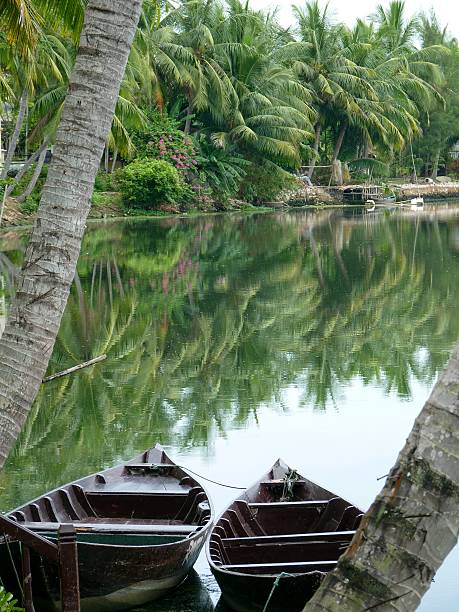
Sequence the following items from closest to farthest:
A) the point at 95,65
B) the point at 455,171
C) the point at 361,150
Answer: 1. the point at 95,65
2. the point at 361,150
3. the point at 455,171

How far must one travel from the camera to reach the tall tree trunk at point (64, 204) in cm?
490

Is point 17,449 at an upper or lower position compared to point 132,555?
lower

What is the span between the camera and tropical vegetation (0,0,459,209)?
35.2 m

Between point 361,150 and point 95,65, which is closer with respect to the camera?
point 95,65

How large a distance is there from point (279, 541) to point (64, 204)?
2980 mm

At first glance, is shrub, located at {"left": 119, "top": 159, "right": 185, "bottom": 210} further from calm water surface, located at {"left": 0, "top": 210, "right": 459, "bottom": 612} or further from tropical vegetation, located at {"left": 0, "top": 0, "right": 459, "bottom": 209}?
calm water surface, located at {"left": 0, "top": 210, "right": 459, "bottom": 612}

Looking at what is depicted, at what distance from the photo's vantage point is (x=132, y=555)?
621 cm

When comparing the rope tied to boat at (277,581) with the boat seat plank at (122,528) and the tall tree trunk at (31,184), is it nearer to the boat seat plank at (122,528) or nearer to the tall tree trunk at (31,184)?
the boat seat plank at (122,528)

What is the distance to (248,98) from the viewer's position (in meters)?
47.1

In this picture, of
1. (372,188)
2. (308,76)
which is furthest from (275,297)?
(372,188)

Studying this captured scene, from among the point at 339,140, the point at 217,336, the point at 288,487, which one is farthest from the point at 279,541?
the point at 339,140

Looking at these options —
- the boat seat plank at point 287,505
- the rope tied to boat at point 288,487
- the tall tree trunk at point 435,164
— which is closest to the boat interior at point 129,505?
the boat seat plank at point 287,505

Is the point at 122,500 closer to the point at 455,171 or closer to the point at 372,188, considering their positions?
the point at 372,188

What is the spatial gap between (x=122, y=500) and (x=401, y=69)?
56.1m
